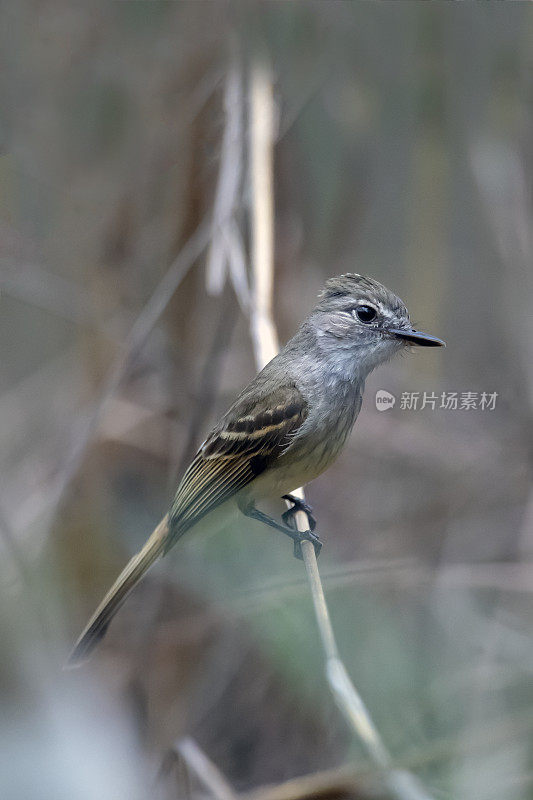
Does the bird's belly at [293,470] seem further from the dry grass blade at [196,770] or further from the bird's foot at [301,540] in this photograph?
the dry grass blade at [196,770]

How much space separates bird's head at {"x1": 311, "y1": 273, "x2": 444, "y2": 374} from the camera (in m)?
1.52

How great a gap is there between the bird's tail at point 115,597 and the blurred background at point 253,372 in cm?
37

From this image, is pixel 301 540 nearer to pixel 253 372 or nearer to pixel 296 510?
pixel 296 510

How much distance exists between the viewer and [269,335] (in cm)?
155

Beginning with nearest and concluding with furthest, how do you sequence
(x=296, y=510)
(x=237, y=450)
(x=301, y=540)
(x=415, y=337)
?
(x=415, y=337), (x=301, y=540), (x=237, y=450), (x=296, y=510)

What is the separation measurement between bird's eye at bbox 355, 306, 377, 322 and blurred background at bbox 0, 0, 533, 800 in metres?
0.51

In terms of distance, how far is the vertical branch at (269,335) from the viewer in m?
1.22

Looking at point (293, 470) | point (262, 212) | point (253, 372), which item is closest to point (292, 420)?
point (293, 470)

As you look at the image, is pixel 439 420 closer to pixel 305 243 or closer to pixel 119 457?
pixel 305 243

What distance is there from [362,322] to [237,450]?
448 mm

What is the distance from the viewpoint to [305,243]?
2414 mm

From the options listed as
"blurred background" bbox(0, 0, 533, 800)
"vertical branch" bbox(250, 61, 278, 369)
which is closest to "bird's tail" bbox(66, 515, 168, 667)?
"blurred background" bbox(0, 0, 533, 800)

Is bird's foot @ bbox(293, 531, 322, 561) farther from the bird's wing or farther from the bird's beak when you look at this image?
the bird's beak

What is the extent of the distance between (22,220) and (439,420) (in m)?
1.69
